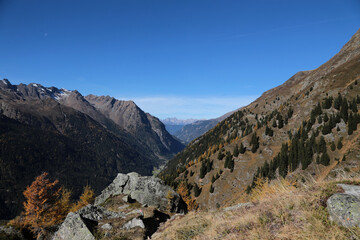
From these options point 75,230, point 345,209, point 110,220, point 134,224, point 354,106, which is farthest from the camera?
point 354,106

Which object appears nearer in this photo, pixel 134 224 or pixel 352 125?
pixel 134 224

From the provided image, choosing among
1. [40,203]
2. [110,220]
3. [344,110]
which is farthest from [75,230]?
[344,110]

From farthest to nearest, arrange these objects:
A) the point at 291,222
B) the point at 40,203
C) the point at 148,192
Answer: the point at 40,203
the point at 148,192
the point at 291,222

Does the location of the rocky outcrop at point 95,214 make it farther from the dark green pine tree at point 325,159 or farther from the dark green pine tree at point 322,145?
the dark green pine tree at point 322,145

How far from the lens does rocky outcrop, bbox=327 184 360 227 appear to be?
500 centimetres

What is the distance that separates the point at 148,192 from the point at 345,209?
34231mm

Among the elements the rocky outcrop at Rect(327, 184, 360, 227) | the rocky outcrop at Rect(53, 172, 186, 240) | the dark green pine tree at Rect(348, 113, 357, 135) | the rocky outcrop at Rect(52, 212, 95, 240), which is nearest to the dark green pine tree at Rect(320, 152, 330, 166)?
the dark green pine tree at Rect(348, 113, 357, 135)

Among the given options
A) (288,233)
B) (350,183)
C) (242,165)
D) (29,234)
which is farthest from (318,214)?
(242,165)

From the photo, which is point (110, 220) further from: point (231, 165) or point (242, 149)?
point (242, 149)

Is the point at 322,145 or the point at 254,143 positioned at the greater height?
the point at 254,143

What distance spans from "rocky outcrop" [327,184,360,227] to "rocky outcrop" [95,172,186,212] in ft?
97.5

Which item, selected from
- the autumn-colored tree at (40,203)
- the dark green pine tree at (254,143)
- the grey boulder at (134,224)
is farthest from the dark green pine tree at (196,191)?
the grey boulder at (134,224)

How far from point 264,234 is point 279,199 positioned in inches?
104

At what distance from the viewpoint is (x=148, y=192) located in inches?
1391
